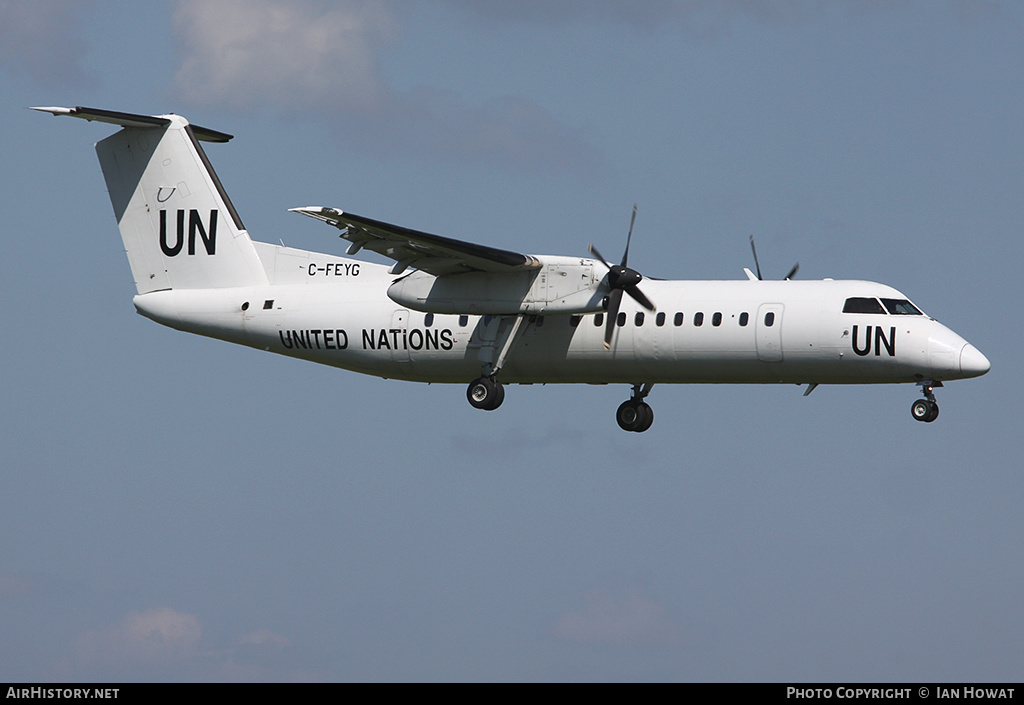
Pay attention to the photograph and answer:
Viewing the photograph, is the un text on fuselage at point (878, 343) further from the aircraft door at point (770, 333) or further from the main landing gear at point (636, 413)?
the main landing gear at point (636, 413)

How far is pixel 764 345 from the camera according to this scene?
25.8 meters

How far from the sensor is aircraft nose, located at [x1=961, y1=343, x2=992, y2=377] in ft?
81.5

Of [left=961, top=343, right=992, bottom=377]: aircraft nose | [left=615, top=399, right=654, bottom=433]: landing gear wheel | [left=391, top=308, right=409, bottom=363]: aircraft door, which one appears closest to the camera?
[left=961, top=343, right=992, bottom=377]: aircraft nose

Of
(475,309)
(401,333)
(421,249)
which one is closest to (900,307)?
(475,309)

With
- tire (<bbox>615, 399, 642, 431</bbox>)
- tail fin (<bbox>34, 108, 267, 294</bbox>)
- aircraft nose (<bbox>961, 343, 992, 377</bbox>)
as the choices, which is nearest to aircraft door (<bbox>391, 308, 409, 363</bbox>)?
tail fin (<bbox>34, 108, 267, 294</bbox>)

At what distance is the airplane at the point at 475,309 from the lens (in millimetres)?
25578

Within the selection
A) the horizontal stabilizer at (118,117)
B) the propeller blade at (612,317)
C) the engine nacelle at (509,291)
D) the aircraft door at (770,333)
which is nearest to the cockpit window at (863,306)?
the aircraft door at (770,333)

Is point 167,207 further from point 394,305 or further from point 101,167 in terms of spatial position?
point 394,305

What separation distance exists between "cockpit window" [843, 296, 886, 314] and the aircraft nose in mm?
1598

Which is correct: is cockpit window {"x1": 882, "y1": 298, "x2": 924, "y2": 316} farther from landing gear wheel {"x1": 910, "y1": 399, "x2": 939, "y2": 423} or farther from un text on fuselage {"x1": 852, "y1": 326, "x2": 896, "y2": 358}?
landing gear wheel {"x1": 910, "y1": 399, "x2": 939, "y2": 423}

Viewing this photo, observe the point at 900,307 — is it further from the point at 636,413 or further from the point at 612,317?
the point at 636,413

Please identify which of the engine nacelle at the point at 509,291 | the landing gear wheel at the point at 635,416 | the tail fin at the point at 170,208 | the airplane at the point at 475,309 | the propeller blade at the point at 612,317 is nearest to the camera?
the airplane at the point at 475,309

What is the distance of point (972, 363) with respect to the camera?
24.8 m

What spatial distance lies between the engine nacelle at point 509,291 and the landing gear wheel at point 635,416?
373 centimetres
